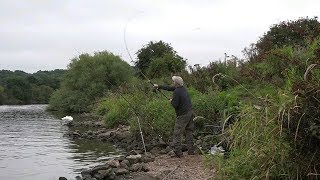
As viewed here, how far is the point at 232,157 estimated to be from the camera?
6102 mm

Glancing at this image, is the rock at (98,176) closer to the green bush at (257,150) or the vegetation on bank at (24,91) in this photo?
the green bush at (257,150)

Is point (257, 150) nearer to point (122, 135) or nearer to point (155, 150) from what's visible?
point (155, 150)

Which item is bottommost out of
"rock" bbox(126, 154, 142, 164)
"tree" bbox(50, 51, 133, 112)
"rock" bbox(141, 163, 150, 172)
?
"rock" bbox(141, 163, 150, 172)

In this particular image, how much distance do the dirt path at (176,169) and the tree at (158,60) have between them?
2278 cm

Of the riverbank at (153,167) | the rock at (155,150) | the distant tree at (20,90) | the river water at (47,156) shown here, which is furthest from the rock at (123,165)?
the distant tree at (20,90)

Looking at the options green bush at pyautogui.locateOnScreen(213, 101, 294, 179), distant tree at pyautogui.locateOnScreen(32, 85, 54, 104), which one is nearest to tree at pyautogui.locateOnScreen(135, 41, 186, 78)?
green bush at pyautogui.locateOnScreen(213, 101, 294, 179)

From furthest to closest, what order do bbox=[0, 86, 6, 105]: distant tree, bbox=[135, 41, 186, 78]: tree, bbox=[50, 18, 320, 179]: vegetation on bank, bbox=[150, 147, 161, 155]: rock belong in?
bbox=[0, 86, 6, 105]: distant tree < bbox=[135, 41, 186, 78]: tree < bbox=[150, 147, 161, 155]: rock < bbox=[50, 18, 320, 179]: vegetation on bank

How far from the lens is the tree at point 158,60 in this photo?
3606 cm

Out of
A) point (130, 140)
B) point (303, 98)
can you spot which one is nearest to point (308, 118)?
point (303, 98)

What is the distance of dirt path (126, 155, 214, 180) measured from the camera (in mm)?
8986

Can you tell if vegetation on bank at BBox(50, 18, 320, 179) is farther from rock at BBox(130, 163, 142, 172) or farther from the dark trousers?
rock at BBox(130, 163, 142, 172)

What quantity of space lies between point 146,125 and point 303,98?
10.5 metres

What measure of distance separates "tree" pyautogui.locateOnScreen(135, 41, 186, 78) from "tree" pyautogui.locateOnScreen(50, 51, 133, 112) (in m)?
3.46

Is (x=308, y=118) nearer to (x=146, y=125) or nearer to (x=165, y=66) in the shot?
(x=146, y=125)
